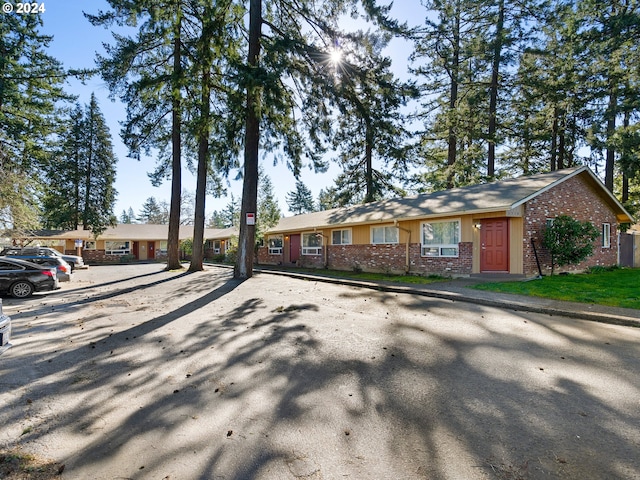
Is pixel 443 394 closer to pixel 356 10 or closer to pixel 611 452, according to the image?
pixel 611 452

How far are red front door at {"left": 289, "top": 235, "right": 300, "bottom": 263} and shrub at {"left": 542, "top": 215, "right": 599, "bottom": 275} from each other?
14.7 m

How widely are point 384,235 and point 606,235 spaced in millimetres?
10811

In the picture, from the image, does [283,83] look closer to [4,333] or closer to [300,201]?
[4,333]

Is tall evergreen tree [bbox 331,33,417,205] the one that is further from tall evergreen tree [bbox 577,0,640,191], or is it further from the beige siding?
tall evergreen tree [bbox 577,0,640,191]

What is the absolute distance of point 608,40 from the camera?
1669cm

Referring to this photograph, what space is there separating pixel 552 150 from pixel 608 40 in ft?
25.4

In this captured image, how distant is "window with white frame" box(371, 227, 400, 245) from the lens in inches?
625


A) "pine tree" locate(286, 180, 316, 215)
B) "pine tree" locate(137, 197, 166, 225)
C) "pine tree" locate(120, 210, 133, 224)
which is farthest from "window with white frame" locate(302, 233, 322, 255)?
"pine tree" locate(120, 210, 133, 224)

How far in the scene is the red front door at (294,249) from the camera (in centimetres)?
2323

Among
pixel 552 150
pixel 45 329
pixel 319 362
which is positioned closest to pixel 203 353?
pixel 319 362

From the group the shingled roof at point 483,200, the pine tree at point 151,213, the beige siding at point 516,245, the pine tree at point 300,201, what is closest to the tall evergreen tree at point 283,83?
the shingled roof at point 483,200

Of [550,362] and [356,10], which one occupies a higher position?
[356,10]

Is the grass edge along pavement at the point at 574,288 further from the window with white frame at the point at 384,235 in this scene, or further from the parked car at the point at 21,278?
the parked car at the point at 21,278

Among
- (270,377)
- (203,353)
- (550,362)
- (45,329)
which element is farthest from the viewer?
(45,329)
